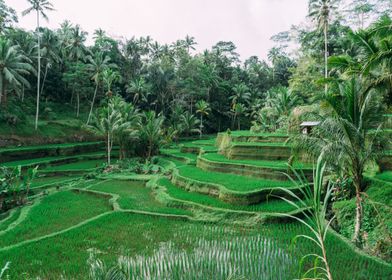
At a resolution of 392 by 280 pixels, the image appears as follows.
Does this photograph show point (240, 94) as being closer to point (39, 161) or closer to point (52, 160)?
point (52, 160)

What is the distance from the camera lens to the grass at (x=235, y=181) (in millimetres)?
9852

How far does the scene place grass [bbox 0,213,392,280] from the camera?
17.9 ft

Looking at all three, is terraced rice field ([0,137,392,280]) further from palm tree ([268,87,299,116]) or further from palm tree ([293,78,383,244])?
palm tree ([268,87,299,116])

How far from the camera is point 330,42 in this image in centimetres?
2584

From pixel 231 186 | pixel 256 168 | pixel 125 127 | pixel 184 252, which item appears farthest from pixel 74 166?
pixel 184 252

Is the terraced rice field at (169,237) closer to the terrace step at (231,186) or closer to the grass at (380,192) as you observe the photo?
the terrace step at (231,186)

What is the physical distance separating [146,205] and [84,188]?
453 centimetres

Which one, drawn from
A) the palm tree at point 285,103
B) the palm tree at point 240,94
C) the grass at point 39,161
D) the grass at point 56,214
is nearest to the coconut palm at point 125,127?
the grass at point 39,161

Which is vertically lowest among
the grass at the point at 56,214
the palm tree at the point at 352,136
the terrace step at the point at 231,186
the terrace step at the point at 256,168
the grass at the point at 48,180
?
the grass at the point at 48,180

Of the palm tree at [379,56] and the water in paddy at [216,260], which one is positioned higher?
the palm tree at [379,56]

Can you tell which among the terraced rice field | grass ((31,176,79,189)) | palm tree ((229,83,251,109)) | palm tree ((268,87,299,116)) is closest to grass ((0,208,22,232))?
the terraced rice field

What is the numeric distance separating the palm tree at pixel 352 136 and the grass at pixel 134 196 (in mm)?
4374

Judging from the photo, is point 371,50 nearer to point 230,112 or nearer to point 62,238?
point 62,238

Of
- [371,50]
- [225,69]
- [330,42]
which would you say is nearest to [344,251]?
[371,50]
